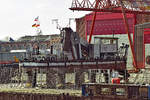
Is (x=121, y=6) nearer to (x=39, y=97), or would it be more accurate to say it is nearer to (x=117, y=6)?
(x=117, y=6)

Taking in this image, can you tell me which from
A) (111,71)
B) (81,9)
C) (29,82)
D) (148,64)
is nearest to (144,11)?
(148,64)

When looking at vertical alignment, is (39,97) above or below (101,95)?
below

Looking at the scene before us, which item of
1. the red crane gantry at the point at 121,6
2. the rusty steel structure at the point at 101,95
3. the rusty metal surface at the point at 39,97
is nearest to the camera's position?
the rusty steel structure at the point at 101,95

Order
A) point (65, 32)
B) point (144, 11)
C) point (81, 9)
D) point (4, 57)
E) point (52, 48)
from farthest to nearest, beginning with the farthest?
1. point (4, 57)
2. point (144, 11)
3. point (81, 9)
4. point (52, 48)
5. point (65, 32)

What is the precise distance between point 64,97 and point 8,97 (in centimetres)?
1144

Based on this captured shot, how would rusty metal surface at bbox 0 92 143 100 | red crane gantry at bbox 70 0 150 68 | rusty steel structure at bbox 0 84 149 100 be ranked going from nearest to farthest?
rusty steel structure at bbox 0 84 149 100 < rusty metal surface at bbox 0 92 143 100 < red crane gantry at bbox 70 0 150 68

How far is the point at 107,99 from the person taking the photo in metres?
35.6

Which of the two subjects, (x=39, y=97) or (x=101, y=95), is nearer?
(x=101, y=95)

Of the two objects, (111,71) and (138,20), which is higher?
(138,20)

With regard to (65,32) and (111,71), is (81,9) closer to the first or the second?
(65,32)

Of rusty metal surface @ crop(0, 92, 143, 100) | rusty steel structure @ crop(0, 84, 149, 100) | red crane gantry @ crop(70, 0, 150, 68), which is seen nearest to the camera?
rusty steel structure @ crop(0, 84, 149, 100)

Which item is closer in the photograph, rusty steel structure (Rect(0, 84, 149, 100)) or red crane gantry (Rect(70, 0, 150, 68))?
rusty steel structure (Rect(0, 84, 149, 100))

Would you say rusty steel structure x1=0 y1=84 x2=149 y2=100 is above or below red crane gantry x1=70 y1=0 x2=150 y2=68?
below

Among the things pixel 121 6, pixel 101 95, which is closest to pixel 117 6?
pixel 121 6
